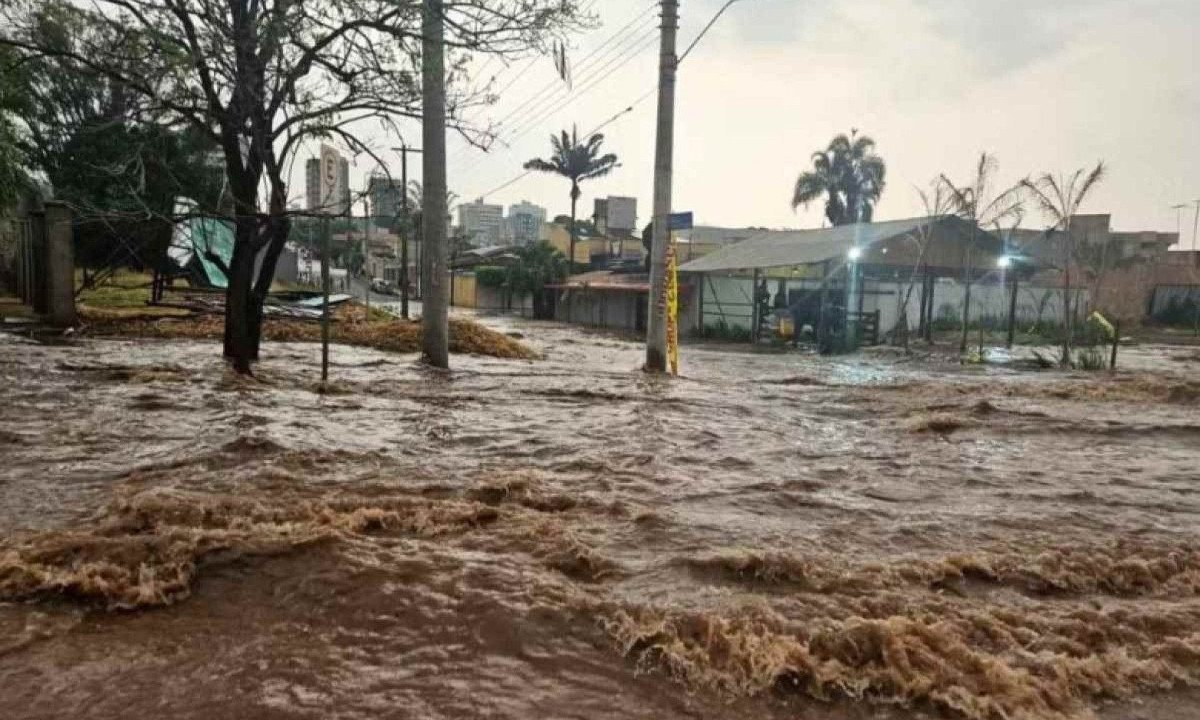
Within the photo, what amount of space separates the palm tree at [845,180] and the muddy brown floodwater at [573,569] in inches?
1303

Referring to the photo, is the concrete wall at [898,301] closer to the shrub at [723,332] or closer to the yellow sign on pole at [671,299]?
the shrub at [723,332]

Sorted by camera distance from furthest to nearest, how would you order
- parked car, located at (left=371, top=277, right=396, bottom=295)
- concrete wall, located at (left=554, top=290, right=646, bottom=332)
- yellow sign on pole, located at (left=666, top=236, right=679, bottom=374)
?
1. parked car, located at (left=371, top=277, right=396, bottom=295)
2. concrete wall, located at (left=554, top=290, right=646, bottom=332)
3. yellow sign on pole, located at (left=666, top=236, right=679, bottom=374)

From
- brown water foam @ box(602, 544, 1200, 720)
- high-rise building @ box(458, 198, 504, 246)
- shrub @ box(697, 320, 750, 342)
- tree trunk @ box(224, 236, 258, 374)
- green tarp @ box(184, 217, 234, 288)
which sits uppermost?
high-rise building @ box(458, 198, 504, 246)

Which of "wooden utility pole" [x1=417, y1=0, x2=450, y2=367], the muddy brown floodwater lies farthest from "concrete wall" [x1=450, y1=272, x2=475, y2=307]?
the muddy brown floodwater

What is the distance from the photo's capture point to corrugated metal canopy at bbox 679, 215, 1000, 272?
2250 cm

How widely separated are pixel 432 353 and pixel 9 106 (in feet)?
38.9

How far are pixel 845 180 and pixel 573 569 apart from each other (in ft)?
128

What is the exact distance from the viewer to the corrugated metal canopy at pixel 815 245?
886 inches

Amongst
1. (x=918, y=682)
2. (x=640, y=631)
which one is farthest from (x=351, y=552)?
(x=918, y=682)

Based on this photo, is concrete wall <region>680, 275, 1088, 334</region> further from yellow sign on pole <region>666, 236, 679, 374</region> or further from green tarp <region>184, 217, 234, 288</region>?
green tarp <region>184, 217, 234, 288</region>

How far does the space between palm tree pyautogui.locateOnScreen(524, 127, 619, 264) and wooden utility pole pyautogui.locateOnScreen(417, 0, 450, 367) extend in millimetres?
29865

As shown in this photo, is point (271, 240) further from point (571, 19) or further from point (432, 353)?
point (571, 19)

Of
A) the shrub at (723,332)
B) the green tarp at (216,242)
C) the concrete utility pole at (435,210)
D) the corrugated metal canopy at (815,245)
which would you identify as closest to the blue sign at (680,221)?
the concrete utility pole at (435,210)

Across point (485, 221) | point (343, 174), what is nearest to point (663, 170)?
point (343, 174)
